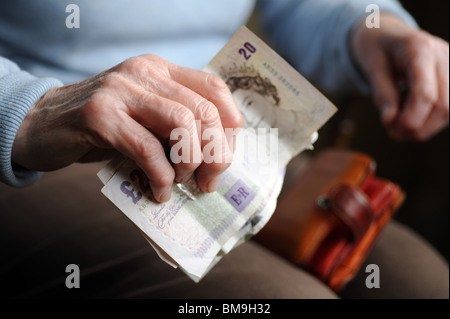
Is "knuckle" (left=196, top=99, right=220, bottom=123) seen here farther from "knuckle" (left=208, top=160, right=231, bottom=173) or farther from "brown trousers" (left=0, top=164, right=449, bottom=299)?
"brown trousers" (left=0, top=164, right=449, bottom=299)

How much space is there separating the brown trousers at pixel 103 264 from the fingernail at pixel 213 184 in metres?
0.17

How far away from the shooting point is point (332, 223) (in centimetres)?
74

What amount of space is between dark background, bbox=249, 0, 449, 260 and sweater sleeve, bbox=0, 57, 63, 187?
33.1 inches

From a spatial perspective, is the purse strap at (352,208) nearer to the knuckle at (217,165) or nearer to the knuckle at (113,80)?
the knuckle at (217,165)

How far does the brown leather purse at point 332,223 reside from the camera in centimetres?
72

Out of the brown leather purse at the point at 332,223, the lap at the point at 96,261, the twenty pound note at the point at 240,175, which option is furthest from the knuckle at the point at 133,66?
the brown leather purse at the point at 332,223

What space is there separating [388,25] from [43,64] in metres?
0.65

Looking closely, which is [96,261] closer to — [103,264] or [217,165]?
[103,264]

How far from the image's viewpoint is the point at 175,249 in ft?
1.63

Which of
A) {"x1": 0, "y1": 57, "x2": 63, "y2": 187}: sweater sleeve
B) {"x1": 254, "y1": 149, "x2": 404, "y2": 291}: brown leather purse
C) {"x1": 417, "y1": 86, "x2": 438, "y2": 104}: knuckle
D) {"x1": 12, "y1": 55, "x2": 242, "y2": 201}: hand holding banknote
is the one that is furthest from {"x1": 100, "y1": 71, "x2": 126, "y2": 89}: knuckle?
{"x1": 417, "y1": 86, "x2": 438, "y2": 104}: knuckle

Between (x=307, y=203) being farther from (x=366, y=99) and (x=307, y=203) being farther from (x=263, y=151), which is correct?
(x=366, y=99)

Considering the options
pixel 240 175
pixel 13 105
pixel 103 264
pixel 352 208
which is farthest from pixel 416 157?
pixel 13 105

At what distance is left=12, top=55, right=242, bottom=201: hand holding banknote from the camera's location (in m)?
0.42

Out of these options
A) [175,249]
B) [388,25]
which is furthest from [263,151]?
[388,25]
